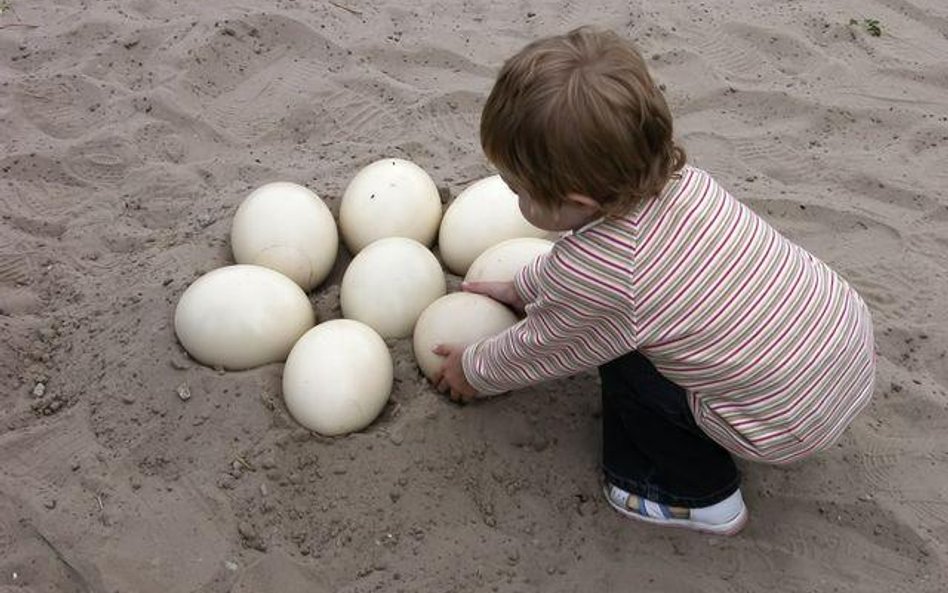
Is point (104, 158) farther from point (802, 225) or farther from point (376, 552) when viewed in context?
point (802, 225)

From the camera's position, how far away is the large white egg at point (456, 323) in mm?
2123

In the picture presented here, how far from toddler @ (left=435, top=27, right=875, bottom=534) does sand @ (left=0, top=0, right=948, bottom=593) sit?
23 centimetres

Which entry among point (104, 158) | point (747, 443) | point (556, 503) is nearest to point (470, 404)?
point (556, 503)

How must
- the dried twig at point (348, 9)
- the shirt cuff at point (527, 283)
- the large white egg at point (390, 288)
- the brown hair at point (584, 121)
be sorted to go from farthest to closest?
the dried twig at point (348, 9), the large white egg at point (390, 288), the shirt cuff at point (527, 283), the brown hair at point (584, 121)

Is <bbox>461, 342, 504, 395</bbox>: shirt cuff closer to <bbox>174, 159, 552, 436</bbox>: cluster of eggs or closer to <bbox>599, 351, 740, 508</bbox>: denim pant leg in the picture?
<bbox>174, 159, 552, 436</bbox>: cluster of eggs

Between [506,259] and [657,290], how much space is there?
0.61 metres

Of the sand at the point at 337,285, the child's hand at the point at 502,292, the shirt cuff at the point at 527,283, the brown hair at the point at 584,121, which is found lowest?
the sand at the point at 337,285

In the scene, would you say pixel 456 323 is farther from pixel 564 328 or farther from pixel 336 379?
pixel 564 328

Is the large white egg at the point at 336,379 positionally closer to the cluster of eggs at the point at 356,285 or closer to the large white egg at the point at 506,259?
the cluster of eggs at the point at 356,285

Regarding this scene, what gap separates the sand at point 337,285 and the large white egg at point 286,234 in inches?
4.0

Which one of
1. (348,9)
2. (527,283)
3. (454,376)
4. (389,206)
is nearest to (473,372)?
(454,376)

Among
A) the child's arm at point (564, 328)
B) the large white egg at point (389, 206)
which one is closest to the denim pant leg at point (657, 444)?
the child's arm at point (564, 328)

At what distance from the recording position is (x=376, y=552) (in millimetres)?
1955

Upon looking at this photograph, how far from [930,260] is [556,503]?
127 centimetres
